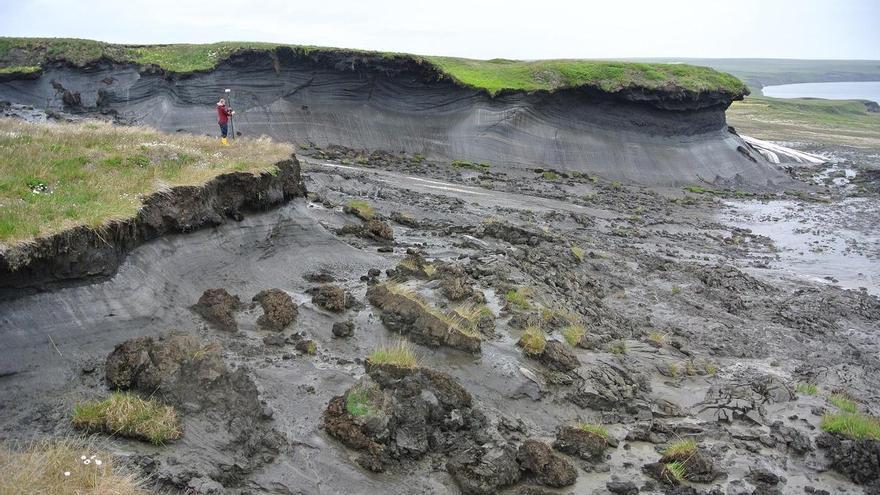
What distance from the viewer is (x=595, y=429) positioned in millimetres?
10070

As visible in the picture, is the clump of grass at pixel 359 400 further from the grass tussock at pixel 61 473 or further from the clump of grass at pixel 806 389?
the clump of grass at pixel 806 389

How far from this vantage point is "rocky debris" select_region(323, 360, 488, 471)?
8.88 metres

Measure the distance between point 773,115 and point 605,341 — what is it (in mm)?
85164

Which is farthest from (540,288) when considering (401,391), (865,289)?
(865,289)

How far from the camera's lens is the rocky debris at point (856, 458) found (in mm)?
9805

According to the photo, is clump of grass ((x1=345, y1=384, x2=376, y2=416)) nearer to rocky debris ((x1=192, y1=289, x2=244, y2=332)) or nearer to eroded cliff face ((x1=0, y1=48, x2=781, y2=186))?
rocky debris ((x1=192, y1=289, x2=244, y2=332))

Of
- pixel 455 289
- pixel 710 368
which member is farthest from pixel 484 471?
pixel 710 368

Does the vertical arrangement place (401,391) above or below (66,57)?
below

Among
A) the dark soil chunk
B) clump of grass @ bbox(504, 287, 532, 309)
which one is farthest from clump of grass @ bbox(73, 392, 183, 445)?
clump of grass @ bbox(504, 287, 532, 309)

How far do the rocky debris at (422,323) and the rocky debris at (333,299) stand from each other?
1.84ft

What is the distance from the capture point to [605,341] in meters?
13.6

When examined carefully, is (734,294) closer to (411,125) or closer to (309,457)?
(309,457)

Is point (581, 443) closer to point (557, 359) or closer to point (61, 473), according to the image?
point (557, 359)

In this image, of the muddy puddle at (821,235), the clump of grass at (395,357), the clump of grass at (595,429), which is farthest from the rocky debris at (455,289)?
the muddy puddle at (821,235)
